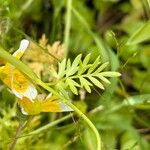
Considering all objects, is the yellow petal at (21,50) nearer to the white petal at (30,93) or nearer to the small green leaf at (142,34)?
the white petal at (30,93)

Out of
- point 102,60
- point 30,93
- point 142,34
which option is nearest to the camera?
point 30,93

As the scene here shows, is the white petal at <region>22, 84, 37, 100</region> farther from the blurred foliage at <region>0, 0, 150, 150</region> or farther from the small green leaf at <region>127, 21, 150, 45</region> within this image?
the small green leaf at <region>127, 21, 150, 45</region>

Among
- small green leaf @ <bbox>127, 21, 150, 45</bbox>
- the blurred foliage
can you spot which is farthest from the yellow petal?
small green leaf @ <bbox>127, 21, 150, 45</bbox>

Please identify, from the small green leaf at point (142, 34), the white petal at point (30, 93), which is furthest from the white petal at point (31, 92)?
the small green leaf at point (142, 34)

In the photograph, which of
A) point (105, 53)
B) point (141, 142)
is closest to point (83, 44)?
point (105, 53)

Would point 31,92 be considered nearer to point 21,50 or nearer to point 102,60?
point 21,50

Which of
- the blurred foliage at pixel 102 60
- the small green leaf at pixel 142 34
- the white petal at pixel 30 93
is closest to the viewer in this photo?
the white petal at pixel 30 93

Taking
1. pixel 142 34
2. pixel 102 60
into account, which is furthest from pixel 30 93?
pixel 142 34

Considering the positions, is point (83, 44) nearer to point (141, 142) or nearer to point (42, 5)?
point (42, 5)
